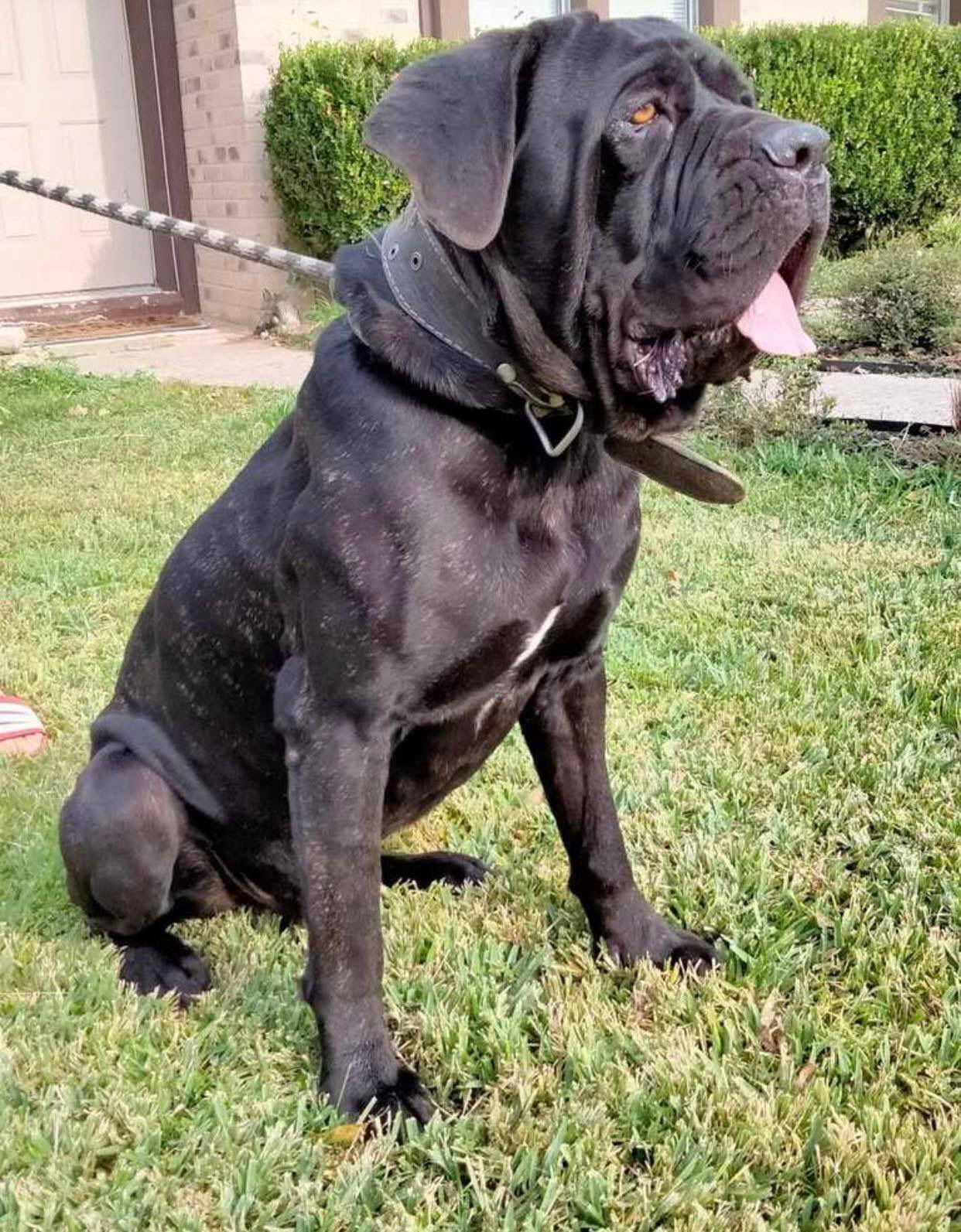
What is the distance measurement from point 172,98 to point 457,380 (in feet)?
28.7

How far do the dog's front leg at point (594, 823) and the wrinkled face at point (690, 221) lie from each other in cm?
61

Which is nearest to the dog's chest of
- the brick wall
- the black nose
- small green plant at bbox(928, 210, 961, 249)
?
the black nose

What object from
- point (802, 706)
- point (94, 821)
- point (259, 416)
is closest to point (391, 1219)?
point (94, 821)

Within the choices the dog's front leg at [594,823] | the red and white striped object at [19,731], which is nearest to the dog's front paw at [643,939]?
the dog's front leg at [594,823]

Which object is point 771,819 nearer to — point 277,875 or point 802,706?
point 802,706

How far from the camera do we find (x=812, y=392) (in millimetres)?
5391

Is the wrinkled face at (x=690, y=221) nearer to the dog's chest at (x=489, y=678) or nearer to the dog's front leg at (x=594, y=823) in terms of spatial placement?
the dog's chest at (x=489, y=678)

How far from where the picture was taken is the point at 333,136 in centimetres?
833

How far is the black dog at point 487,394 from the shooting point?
1823mm

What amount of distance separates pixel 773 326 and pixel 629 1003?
1.15 m

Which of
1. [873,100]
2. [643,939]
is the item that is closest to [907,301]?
[643,939]

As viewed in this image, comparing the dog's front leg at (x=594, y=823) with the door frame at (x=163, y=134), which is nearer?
the dog's front leg at (x=594, y=823)

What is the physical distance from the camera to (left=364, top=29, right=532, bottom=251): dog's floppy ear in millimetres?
1732

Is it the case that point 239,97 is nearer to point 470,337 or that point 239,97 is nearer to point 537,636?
point 470,337
